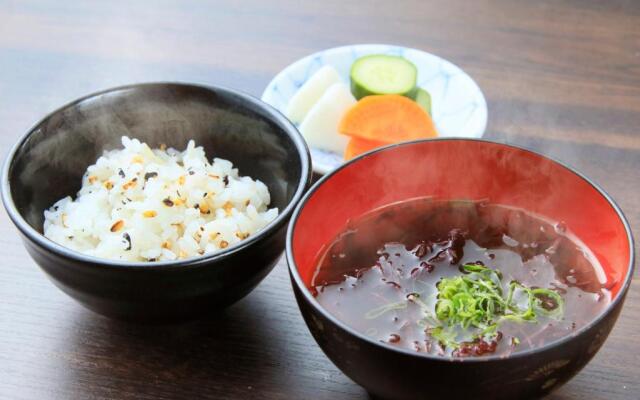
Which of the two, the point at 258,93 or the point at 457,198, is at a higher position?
the point at 457,198

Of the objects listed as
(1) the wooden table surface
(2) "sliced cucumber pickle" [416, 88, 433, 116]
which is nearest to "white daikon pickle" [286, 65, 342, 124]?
(1) the wooden table surface

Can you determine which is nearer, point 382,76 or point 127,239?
point 127,239

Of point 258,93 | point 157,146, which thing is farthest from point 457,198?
point 258,93

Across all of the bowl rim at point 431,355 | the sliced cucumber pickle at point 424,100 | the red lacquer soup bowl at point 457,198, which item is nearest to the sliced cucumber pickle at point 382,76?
the sliced cucumber pickle at point 424,100

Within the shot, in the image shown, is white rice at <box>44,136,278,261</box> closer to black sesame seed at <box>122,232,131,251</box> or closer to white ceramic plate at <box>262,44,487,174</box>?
black sesame seed at <box>122,232,131,251</box>

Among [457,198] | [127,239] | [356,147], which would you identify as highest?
[457,198]

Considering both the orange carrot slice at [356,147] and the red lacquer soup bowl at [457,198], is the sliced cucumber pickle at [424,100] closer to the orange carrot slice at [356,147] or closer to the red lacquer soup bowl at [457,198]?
the orange carrot slice at [356,147]

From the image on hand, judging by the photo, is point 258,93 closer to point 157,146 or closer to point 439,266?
point 157,146
